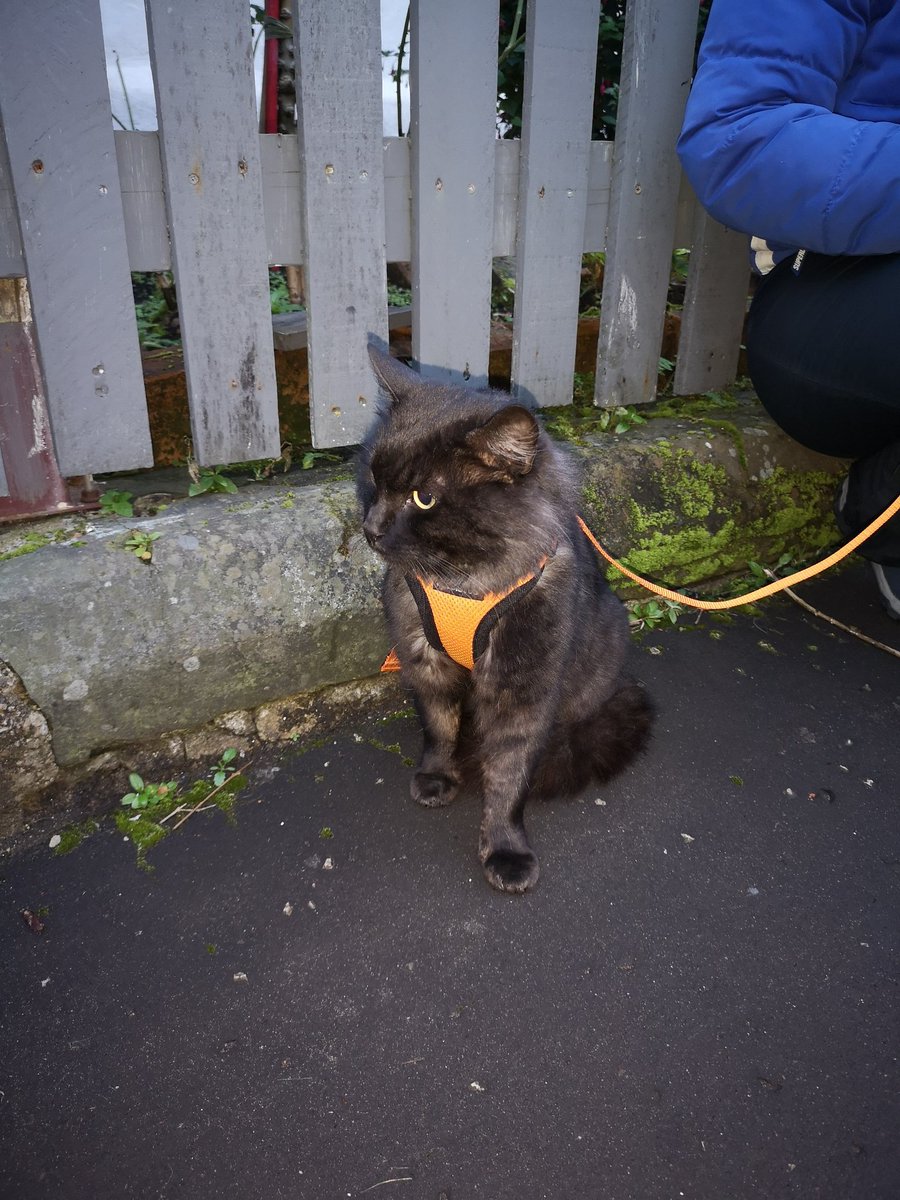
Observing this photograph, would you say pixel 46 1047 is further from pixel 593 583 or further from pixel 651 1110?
pixel 593 583

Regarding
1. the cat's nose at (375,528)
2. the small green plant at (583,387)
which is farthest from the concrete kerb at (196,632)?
the cat's nose at (375,528)

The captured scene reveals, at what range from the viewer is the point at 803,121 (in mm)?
2158

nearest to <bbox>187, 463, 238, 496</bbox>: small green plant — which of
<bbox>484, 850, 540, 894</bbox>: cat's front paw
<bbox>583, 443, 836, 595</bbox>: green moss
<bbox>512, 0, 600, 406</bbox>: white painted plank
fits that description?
<bbox>512, 0, 600, 406</bbox>: white painted plank

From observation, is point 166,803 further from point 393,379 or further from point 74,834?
point 393,379

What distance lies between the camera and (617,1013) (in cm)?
168

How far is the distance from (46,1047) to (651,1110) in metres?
1.19

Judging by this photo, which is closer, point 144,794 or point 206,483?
point 144,794

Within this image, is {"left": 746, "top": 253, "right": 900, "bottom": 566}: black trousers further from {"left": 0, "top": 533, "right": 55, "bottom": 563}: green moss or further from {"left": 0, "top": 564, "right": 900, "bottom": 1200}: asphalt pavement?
{"left": 0, "top": 533, "right": 55, "bottom": 563}: green moss

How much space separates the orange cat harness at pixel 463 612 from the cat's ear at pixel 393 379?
447 mm

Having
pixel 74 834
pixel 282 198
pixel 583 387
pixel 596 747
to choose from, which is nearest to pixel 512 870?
pixel 596 747

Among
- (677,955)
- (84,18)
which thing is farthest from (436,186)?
(677,955)

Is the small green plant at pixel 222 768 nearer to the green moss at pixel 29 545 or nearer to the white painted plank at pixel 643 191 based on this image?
the green moss at pixel 29 545

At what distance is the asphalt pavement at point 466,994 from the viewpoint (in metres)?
1.42

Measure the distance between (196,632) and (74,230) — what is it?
3.63ft
